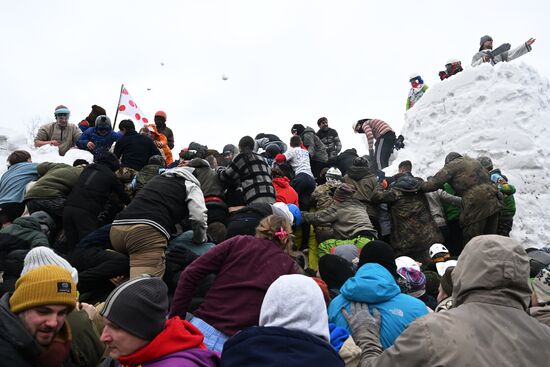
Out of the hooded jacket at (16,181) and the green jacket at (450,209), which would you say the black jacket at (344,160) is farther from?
the hooded jacket at (16,181)

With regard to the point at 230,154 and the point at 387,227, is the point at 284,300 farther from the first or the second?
the point at 230,154

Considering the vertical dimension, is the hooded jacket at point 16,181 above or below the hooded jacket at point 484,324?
above

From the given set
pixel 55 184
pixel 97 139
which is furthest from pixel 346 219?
pixel 97 139

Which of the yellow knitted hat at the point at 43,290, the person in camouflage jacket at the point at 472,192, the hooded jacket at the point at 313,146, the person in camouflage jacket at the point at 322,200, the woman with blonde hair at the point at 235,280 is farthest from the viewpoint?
the hooded jacket at the point at 313,146

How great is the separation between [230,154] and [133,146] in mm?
2748

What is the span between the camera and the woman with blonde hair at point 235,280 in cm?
358

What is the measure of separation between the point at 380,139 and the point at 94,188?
304 inches

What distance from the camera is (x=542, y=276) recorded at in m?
3.97

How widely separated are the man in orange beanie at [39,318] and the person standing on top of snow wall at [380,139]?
10.4 m

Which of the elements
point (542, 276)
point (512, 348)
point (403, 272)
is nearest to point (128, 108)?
point (403, 272)

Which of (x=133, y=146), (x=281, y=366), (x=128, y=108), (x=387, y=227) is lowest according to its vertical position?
(x=387, y=227)

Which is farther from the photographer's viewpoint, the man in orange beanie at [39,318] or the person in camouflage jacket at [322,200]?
the person in camouflage jacket at [322,200]

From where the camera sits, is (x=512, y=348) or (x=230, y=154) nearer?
(x=512, y=348)

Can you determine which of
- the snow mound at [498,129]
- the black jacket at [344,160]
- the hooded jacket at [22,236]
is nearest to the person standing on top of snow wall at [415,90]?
the snow mound at [498,129]
